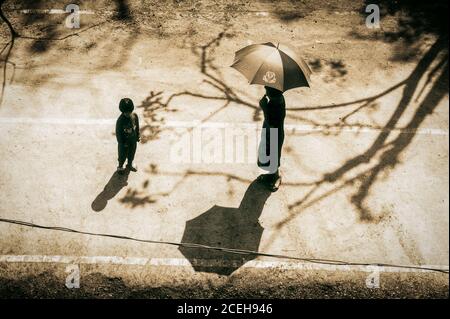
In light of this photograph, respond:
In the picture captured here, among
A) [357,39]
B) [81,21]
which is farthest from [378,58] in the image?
[81,21]

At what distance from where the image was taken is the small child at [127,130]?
16.0ft

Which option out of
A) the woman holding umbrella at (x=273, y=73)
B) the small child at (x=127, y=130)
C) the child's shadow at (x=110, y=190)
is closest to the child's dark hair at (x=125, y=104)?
the small child at (x=127, y=130)

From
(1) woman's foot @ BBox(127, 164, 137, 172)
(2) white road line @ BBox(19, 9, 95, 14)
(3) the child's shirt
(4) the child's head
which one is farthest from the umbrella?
(2) white road line @ BBox(19, 9, 95, 14)

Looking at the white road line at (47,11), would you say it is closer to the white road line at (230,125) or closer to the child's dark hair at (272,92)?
the white road line at (230,125)

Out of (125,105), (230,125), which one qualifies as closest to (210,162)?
(230,125)

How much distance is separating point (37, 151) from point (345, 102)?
6331 mm

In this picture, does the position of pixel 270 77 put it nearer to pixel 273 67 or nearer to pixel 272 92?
pixel 273 67

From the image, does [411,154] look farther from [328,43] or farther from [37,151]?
[37,151]

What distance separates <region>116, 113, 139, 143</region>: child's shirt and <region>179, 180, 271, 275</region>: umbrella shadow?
5.53 feet

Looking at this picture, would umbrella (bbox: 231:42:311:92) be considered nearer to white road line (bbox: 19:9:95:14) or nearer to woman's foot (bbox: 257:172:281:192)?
woman's foot (bbox: 257:172:281:192)

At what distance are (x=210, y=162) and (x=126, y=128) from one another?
1762 mm

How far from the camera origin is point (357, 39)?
337 inches

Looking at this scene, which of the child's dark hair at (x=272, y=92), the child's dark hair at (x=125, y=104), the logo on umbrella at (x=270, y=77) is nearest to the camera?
the logo on umbrella at (x=270, y=77)

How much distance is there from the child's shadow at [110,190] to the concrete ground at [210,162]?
2 cm
